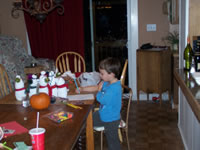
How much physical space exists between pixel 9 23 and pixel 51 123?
3.89m

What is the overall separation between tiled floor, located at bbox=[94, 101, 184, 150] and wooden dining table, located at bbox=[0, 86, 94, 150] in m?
0.98

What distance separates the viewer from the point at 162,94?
481 centimetres

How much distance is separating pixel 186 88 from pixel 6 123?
1216 millimetres

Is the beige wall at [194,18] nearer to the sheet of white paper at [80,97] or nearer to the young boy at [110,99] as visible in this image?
the young boy at [110,99]

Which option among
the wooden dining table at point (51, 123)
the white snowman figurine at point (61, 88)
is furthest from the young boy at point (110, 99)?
→ the white snowman figurine at point (61, 88)

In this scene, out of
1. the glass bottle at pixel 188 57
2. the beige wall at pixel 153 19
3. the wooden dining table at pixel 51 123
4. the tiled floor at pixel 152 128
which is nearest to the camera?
the wooden dining table at pixel 51 123

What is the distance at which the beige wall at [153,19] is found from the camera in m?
4.64

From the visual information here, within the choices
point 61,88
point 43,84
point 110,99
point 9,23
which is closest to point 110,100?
point 110,99

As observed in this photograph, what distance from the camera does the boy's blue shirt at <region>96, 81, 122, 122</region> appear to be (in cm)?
233

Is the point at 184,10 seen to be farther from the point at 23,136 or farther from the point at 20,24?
the point at 20,24

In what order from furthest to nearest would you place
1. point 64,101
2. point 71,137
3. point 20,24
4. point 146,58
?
1. point 20,24
2. point 146,58
3. point 64,101
4. point 71,137

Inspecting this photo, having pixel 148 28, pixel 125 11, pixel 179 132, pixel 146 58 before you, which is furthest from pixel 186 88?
pixel 125 11

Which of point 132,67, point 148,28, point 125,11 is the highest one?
point 125,11

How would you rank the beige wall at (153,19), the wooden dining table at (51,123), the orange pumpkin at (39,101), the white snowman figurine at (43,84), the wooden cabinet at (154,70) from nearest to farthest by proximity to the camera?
the wooden dining table at (51,123) → the orange pumpkin at (39,101) → the white snowman figurine at (43,84) → the wooden cabinet at (154,70) → the beige wall at (153,19)
